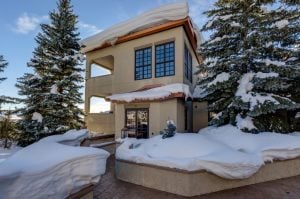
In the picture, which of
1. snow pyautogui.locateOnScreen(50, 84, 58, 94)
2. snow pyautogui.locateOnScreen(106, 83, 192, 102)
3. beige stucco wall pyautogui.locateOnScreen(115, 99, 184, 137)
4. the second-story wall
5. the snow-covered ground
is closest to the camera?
the snow-covered ground

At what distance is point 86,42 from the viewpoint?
654 inches

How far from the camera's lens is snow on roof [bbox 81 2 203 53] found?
1202cm

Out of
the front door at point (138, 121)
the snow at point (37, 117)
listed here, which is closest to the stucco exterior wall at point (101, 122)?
the front door at point (138, 121)

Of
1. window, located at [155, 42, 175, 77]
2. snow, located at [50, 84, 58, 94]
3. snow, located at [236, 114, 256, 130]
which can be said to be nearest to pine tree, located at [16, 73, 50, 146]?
snow, located at [50, 84, 58, 94]

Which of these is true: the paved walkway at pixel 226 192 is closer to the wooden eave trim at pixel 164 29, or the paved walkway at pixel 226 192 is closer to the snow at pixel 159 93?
the snow at pixel 159 93

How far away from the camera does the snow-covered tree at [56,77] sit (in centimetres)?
1123

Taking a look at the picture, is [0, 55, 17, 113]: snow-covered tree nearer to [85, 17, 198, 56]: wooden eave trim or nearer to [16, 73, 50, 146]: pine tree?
[16, 73, 50, 146]: pine tree

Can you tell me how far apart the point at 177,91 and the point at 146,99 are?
1.71 meters

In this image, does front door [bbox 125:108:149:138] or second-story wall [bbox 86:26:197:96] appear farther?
second-story wall [bbox 86:26:197:96]

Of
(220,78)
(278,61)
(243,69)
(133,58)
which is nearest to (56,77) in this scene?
(133,58)

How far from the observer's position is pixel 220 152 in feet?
20.7

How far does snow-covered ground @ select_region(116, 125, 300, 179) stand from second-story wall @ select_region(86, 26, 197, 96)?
205 inches

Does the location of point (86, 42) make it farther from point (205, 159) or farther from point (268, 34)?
point (205, 159)

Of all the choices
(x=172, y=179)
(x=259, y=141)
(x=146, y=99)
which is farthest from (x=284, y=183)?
Answer: (x=146, y=99)
